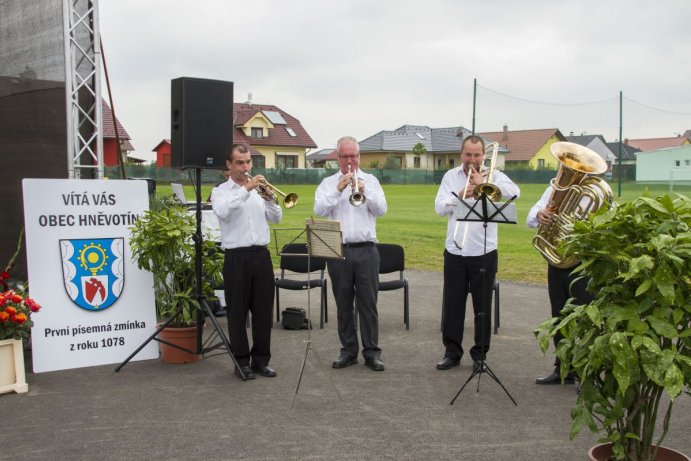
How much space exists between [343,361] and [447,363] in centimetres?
93

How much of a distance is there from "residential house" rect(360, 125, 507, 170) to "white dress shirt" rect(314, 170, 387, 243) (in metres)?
38.8

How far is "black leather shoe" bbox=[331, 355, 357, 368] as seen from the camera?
19.5ft

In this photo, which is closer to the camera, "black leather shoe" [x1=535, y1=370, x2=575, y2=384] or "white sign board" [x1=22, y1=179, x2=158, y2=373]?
"black leather shoe" [x1=535, y1=370, x2=575, y2=384]

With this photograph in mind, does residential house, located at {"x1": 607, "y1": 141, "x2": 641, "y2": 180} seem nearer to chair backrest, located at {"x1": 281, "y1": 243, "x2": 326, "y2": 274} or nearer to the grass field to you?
the grass field

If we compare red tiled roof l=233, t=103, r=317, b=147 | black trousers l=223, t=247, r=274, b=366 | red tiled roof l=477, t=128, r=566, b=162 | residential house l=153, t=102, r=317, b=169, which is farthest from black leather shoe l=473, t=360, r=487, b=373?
red tiled roof l=233, t=103, r=317, b=147

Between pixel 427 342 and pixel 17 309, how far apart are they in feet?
12.7

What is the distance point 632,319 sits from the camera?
2.83 metres

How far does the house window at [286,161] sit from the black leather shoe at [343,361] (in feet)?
150

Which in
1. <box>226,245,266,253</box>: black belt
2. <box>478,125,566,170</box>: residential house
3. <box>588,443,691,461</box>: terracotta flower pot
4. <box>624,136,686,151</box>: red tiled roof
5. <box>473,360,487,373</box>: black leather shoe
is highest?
<box>624,136,686,151</box>: red tiled roof

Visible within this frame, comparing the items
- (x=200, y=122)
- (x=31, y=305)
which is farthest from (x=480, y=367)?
(x=31, y=305)

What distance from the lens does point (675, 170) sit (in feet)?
79.0

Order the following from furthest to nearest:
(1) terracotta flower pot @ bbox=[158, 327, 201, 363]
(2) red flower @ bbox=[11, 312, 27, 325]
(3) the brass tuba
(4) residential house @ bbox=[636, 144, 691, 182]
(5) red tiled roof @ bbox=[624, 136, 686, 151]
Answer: (5) red tiled roof @ bbox=[624, 136, 686, 151], (4) residential house @ bbox=[636, 144, 691, 182], (1) terracotta flower pot @ bbox=[158, 327, 201, 363], (2) red flower @ bbox=[11, 312, 27, 325], (3) the brass tuba

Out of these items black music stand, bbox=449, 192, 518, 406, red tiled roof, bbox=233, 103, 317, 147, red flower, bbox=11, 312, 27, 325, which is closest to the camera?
black music stand, bbox=449, 192, 518, 406

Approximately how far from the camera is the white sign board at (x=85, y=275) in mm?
5867
